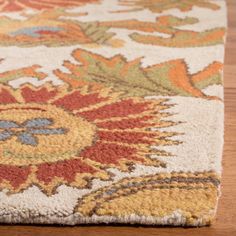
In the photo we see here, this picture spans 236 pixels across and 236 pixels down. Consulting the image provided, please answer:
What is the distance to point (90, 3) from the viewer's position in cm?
189

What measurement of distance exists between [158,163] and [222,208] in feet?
0.42

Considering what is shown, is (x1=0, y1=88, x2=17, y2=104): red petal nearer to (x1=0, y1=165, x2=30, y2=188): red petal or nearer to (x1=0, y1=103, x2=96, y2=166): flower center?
(x1=0, y1=103, x2=96, y2=166): flower center

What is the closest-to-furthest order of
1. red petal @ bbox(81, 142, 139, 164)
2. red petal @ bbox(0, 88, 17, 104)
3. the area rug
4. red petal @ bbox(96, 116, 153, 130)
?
the area rug → red petal @ bbox(81, 142, 139, 164) → red petal @ bbox(96, 116, 153, 130) → red petal @ bbox(0, 88, 17, 104)

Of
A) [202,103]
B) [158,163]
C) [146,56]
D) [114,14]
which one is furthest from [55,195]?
[114,14]

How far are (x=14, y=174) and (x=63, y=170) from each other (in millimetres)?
70

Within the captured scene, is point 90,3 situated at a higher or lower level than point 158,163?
lower

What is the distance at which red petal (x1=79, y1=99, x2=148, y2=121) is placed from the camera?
3.29 ft

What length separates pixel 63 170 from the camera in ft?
2.67

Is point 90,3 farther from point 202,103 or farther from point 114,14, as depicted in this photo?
point 202,103

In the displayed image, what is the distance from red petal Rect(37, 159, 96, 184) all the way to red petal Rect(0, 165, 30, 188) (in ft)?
0.07

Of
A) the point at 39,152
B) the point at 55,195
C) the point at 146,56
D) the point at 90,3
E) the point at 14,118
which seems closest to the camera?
the point at 55,195

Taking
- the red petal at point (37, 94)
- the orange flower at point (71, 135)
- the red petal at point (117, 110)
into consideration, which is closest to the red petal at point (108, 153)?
the orange flower at point (71, 135)

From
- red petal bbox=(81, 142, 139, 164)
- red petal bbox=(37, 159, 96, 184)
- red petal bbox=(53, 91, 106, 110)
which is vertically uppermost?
red petal bbox=(37, 159, 96, 184)

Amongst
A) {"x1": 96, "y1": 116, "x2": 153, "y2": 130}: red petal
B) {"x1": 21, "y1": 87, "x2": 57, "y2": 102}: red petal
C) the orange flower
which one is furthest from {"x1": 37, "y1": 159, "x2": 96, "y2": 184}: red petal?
{"x1": 21, "y1": 87, "x2": 57, "y2": 102}: red petal
